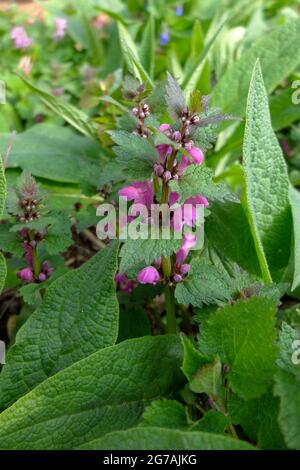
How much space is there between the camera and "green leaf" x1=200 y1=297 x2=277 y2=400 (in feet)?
2.54

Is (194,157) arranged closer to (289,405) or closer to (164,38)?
(289,405)

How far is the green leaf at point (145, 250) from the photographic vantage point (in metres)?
0.80

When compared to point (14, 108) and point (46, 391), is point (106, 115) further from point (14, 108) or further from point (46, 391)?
point (46, 391)

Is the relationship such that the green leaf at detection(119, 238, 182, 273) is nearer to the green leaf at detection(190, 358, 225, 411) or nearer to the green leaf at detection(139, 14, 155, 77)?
the green leaf at detection(190, 358, 225, 411)

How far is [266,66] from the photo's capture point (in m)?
1.46

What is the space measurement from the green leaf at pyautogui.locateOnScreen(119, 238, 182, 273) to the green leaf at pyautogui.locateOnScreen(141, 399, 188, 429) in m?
0.19

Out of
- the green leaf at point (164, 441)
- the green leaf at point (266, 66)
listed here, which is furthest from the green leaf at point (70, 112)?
the green leaf at point (164, 441)

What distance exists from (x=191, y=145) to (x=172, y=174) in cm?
5

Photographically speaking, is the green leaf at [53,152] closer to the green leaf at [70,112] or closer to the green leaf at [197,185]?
the green leaf at [70,112]

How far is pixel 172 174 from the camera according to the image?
2.75 feet

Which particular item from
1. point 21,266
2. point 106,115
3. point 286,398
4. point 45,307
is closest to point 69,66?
point 106,115

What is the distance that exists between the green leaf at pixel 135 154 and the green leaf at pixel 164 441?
34 cm

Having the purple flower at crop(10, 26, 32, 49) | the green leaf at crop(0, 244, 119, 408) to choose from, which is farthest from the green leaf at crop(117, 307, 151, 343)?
the purple flower at crop(10, 26, 32, 49)

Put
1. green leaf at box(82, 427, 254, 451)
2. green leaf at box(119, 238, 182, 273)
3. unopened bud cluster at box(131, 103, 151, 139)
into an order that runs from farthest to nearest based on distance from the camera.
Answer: unopened bud cluster at box(131, 103, 151, 139), green leaf at box(119, 238, 182, 273), green leaf at box(82, 427, 254, 451)
